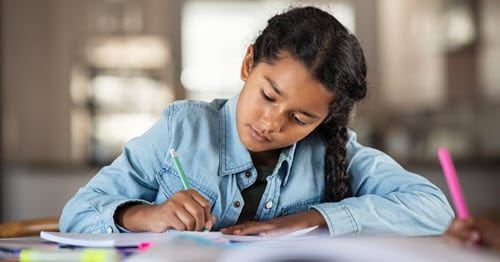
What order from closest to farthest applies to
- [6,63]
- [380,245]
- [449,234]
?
[380,245] < [449,234] < [6,63]

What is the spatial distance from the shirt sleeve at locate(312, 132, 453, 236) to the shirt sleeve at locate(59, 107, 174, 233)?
0.26m

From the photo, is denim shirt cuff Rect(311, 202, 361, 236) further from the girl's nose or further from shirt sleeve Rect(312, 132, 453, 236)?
the girl's nose

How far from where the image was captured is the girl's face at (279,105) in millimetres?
954

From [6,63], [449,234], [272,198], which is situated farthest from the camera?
[6,63]

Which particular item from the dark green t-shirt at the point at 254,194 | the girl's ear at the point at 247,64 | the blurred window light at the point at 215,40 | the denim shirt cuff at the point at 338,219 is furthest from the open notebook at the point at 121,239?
the blurred window light at the point at 215,40

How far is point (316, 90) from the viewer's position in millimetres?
979

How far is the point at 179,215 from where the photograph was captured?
824mm

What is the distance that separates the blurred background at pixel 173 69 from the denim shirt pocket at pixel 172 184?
10.0ft

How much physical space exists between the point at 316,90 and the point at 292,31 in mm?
127

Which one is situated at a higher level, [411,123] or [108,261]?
[108,261]

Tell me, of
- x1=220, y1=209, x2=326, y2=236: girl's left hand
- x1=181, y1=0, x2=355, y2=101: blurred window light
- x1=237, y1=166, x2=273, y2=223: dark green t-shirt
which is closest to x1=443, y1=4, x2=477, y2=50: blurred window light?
x1=181, y1=0, x2=355, y2=101: blurred window light

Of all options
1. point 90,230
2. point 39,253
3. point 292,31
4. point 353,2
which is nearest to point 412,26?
point 353,2

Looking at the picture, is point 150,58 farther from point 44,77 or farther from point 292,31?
point 292,31

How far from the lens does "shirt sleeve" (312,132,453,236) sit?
3.10ft
